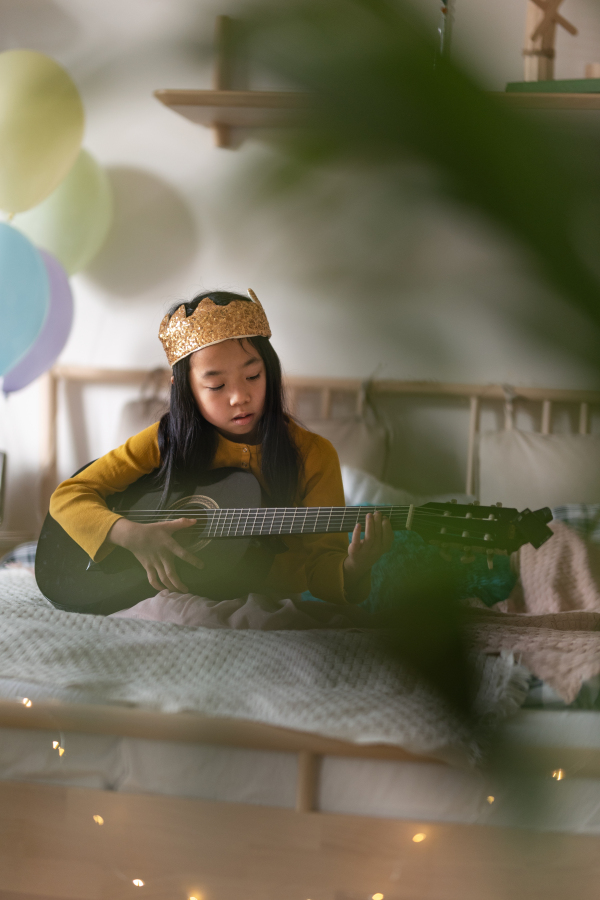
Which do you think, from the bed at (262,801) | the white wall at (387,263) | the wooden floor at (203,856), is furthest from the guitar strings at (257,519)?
the white wall at (387,263)

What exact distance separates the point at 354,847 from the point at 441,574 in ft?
1.23

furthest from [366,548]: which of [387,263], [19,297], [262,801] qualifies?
[19,297]

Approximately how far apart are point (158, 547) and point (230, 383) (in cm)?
16

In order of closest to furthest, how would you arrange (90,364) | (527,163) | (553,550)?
(527,163), (553,550), (90,364)

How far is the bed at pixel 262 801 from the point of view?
29 cm

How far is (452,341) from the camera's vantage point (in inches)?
4.5

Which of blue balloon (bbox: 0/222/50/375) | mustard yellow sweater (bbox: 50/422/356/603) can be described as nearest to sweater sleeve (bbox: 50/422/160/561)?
mustard yellow sweater (bbox: 50/422/356/603)

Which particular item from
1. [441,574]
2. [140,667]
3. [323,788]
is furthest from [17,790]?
[441,574]

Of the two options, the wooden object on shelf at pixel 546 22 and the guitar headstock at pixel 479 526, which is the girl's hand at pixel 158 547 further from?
the wooden object on shelf at pixel 546 22

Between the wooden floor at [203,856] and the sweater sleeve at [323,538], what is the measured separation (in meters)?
0.24

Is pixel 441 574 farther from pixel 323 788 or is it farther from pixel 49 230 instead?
pixel 49 230

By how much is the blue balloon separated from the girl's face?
44cm

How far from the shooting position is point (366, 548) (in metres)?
0.55

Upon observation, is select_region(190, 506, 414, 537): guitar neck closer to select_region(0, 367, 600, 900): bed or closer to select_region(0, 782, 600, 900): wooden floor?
select_region(0, 367, 600, 900): bed
